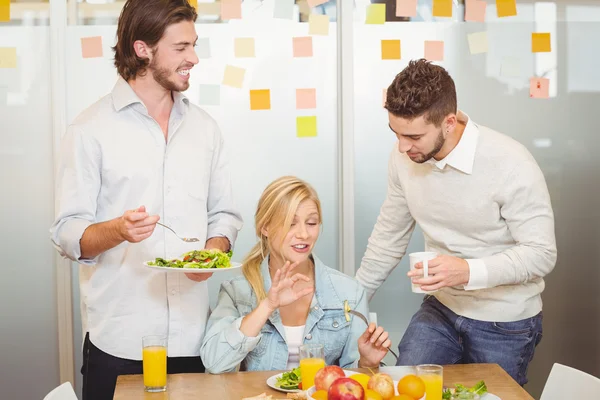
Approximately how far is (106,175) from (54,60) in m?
1.43

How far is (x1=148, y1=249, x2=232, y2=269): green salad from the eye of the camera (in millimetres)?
2258

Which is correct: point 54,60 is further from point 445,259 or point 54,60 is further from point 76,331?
point 445,259

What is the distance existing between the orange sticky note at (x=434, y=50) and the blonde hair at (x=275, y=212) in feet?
4.68

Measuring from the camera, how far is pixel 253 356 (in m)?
2.38

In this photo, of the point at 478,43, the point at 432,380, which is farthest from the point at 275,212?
the point at 478,43

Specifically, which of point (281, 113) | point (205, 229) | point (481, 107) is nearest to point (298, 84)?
point (281, 113)

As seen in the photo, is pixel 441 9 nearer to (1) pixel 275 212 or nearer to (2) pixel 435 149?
(2) pixel 435 149

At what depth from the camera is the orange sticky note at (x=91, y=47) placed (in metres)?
3.62

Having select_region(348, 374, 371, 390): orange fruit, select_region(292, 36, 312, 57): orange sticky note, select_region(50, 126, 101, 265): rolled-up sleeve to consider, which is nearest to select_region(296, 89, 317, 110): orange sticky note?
select_region(292, 36, 312, 57): orange sticky note

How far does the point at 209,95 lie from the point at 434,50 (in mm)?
1019

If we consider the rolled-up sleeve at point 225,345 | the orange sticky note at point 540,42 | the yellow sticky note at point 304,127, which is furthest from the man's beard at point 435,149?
the orange sticky note at point 540,42

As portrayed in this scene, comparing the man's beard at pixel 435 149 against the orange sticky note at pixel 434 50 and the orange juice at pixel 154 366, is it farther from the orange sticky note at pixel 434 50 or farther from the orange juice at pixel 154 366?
the orange sticky note at pixel 434 50

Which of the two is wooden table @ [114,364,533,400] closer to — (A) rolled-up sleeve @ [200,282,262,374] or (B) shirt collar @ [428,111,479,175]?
(A) rolled-up sleeve @ [200,282,262,374]

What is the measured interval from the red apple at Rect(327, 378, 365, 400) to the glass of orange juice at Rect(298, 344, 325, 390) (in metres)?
0.27
